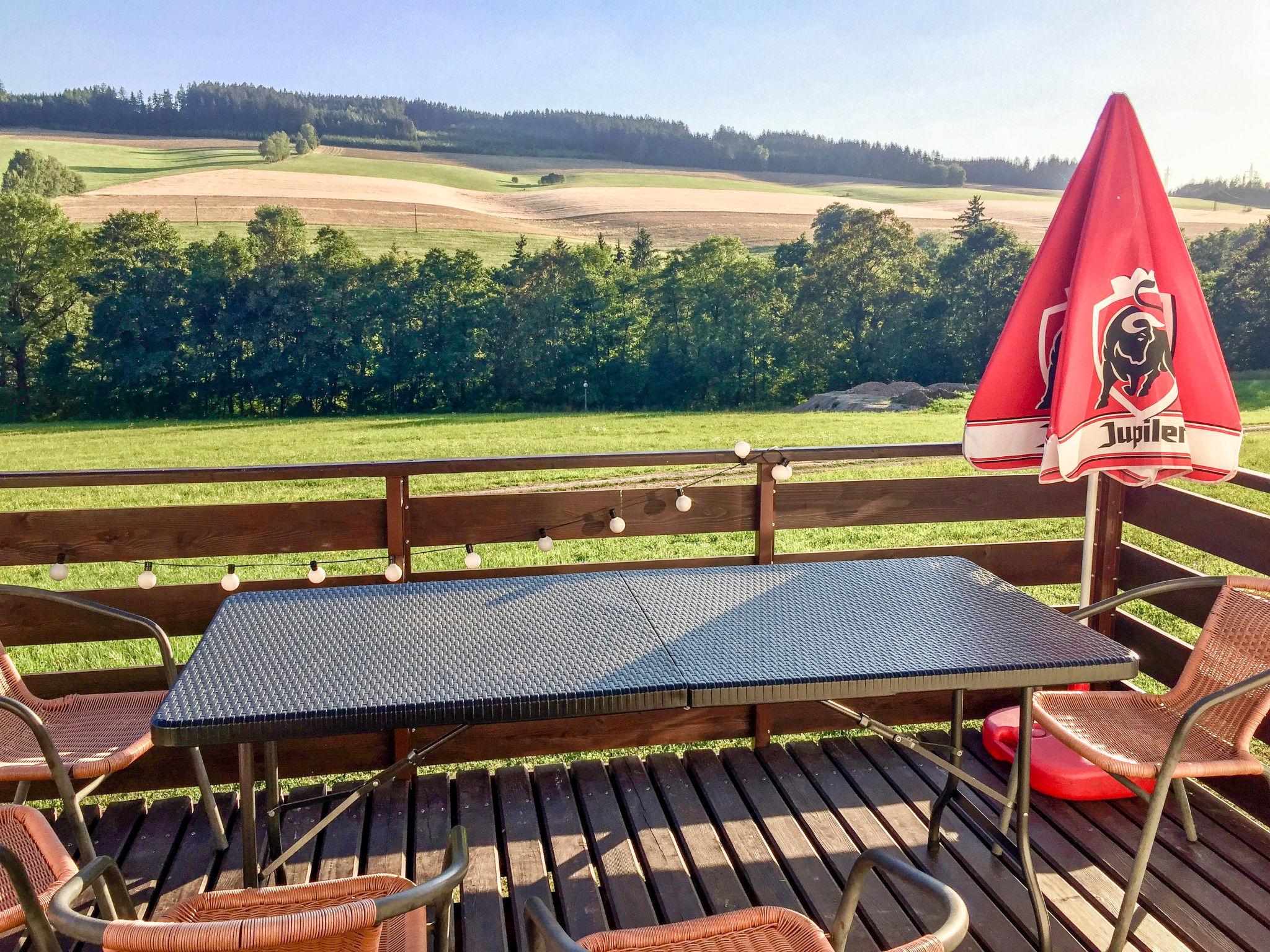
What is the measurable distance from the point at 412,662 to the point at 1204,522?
2.07 m

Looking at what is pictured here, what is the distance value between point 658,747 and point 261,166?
30140 millimetres

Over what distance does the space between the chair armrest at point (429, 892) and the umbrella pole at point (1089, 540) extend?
6.79 ft

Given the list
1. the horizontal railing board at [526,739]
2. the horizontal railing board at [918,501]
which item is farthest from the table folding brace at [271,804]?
the horizontal railing board at [918,501]

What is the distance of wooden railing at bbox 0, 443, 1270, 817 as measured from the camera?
240 cm

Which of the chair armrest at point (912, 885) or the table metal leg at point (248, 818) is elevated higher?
the chair armrest at point (912, 885)

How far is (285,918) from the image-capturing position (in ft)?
2.99

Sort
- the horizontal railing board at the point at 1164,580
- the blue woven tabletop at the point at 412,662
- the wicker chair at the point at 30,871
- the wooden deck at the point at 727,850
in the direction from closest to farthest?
the wicker chair at the point at 30,871 → the blue woven tabletop at the point at 412,662 → the wooden deck at the point at 727,850 → the horizontal railing board at the point at 1164,580

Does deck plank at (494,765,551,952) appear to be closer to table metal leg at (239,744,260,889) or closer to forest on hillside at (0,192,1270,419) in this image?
table metal leg at (239,744,260,889)

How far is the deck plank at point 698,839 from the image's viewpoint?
6.49ft

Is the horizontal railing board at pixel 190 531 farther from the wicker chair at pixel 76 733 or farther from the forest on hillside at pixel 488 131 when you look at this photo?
the forest on hillside at pixel 488 131

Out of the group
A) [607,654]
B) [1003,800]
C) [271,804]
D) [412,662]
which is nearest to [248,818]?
[271,804]

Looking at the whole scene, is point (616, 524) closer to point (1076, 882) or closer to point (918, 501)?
point (918, 501)

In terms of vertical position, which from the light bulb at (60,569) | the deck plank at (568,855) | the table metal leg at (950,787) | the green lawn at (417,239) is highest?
the green lawn at (417,239)

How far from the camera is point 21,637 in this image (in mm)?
2408
